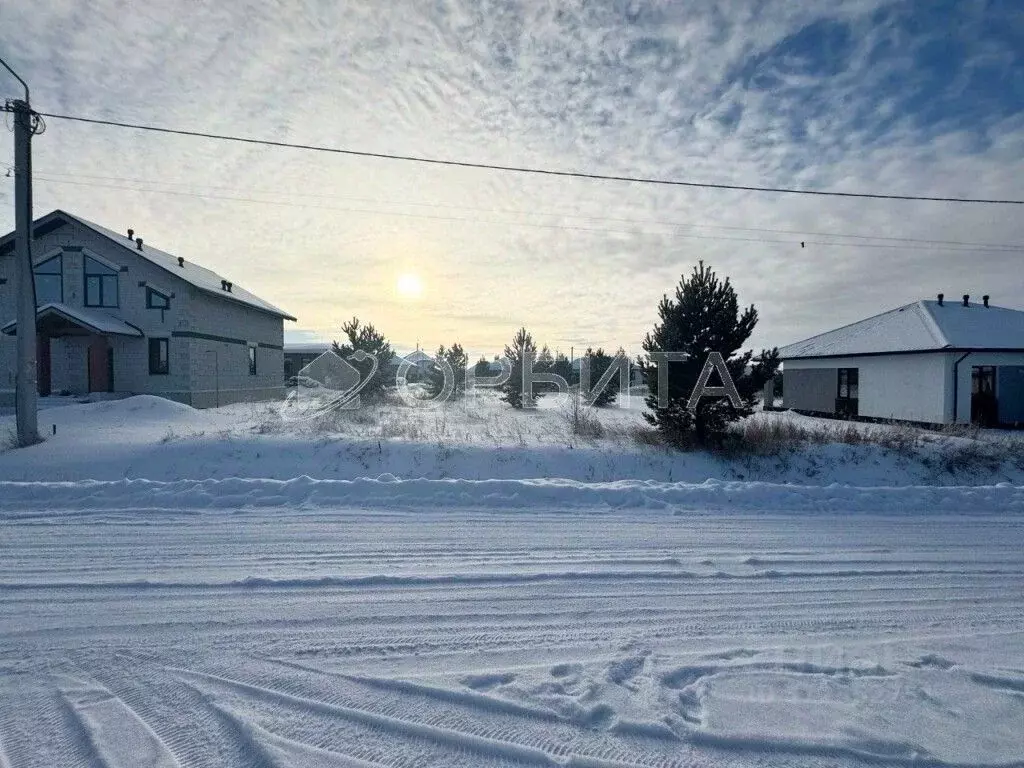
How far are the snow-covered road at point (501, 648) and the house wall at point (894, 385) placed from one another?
49.8 feet

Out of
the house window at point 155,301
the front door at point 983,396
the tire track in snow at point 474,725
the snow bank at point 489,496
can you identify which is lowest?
the tire track in snow at point 474,725

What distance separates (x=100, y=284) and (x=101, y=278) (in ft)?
0.84

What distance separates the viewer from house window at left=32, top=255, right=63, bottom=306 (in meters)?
19.6

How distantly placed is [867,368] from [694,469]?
1558 cm

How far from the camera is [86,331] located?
60.7 ft

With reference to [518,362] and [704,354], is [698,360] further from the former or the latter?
[518,362]

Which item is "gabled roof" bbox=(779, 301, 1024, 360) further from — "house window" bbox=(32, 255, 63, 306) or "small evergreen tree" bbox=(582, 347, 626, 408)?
"house window" bbox=(32, 255, 63, 306)

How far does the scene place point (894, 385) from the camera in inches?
745

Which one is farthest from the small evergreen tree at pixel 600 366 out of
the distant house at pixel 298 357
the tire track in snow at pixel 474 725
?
the distant house at pixel 298 357

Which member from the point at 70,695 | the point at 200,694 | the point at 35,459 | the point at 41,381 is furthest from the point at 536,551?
the point at 41,381

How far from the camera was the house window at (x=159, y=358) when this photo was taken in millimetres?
19750

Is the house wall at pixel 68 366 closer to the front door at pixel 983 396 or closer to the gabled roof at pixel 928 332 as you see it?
the gabled roof at pixel 928 332

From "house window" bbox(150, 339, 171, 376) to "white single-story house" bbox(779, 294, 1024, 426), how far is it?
28.8 metres

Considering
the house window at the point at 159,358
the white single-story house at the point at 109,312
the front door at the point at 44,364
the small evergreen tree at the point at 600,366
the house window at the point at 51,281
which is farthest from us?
the small evergreen tree at the point at 600,366
